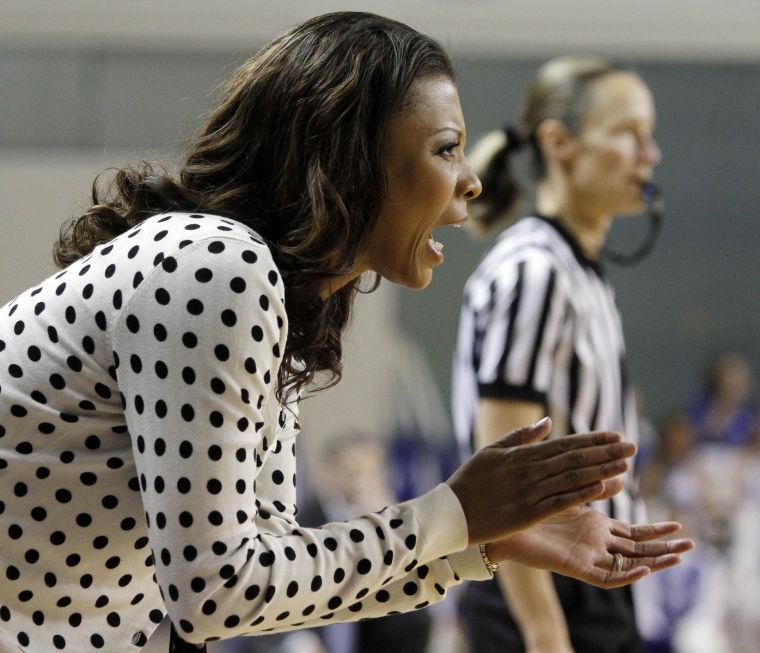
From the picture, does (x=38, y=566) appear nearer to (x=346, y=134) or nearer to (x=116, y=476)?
(x=116, y=476)

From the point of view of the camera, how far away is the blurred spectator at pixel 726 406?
21.9 ft

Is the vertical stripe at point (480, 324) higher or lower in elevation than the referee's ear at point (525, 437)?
lower

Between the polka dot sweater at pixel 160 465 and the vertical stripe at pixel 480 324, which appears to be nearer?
the polka dot sweater at pixel 160 465

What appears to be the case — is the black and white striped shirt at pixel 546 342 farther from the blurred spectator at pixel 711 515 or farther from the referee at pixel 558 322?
the blurred spectator at pixel 711 515

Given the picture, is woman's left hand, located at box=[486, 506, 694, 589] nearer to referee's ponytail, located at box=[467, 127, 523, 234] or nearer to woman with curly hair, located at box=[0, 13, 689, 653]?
woman with curly hair, located at box=[0, 13, 689, 653]

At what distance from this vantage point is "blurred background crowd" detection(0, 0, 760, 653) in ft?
23.0

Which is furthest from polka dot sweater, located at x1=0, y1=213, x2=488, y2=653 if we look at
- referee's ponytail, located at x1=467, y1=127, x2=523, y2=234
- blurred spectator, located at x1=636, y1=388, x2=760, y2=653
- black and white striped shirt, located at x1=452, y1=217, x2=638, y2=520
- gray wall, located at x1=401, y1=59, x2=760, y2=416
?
gray wall, located at x1=401, y1=59, x2=760, y2=416

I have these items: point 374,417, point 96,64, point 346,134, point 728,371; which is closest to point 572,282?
point 346,134

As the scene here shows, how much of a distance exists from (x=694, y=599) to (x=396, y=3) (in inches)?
154

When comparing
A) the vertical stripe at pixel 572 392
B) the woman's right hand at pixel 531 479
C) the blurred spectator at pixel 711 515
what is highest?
the woman's right hand at pixel 531 479

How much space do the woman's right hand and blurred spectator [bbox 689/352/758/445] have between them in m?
5.46

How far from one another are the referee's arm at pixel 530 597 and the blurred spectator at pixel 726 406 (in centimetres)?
448

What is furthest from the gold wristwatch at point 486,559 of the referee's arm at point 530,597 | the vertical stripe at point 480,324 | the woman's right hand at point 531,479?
the vertical stripe at point 480,324

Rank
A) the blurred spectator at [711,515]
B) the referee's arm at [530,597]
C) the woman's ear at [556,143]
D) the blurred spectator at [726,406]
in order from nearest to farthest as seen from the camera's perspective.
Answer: the referee's arm at [530,597] → the woman's ear at [556,143] → the blurred spectator at [711,515] → the blurred spectator at [726,406]
